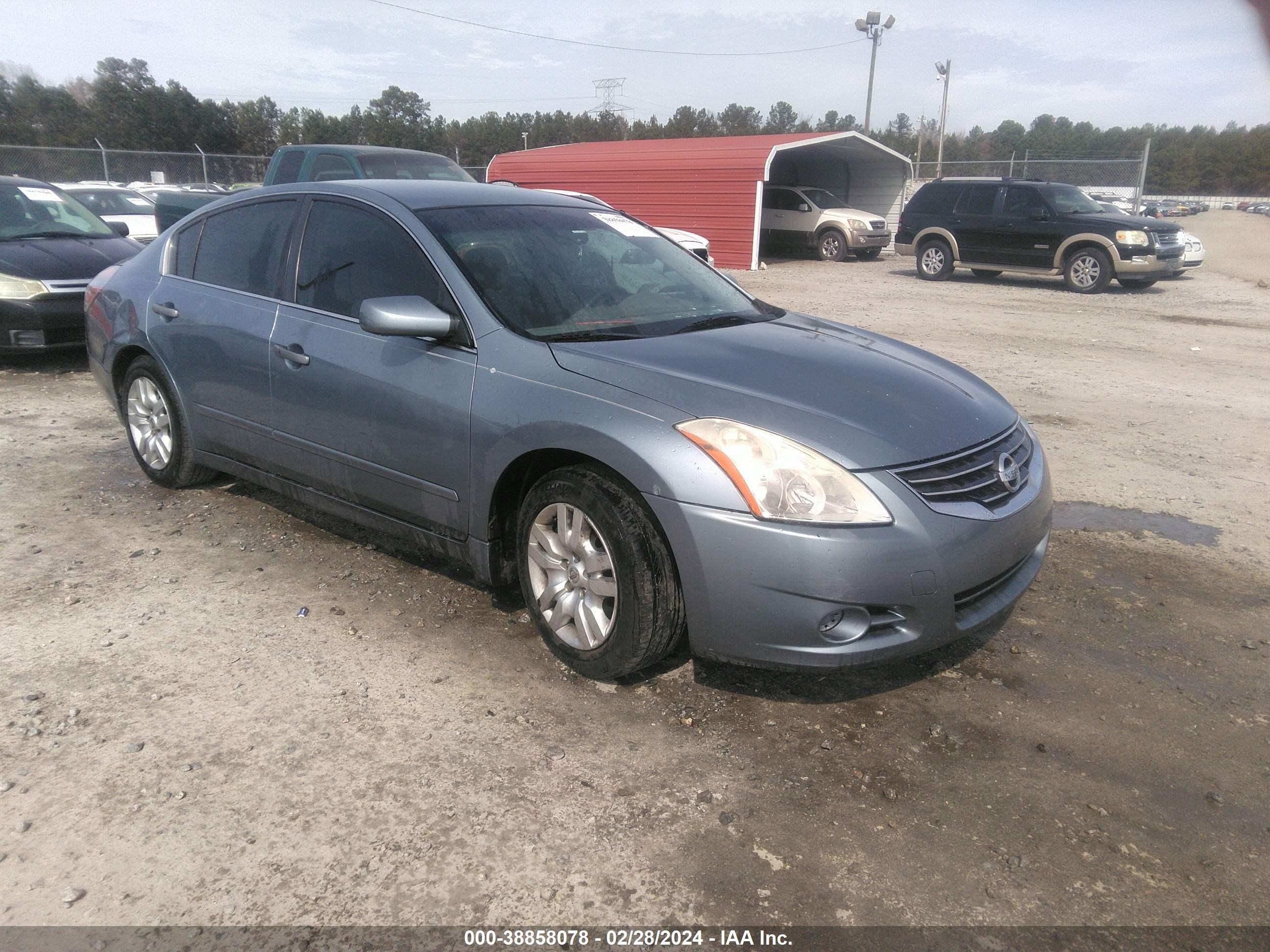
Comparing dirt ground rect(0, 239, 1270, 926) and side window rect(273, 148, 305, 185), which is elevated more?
side window rect(273, 148, 305, 185)

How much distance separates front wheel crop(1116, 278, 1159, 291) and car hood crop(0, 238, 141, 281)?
15228mm

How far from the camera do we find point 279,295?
4219 mm

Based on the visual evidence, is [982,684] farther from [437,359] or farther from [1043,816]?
[437,359]

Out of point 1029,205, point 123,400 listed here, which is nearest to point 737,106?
point 1029,205

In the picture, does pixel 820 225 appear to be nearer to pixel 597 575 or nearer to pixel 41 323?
pixel 41 323

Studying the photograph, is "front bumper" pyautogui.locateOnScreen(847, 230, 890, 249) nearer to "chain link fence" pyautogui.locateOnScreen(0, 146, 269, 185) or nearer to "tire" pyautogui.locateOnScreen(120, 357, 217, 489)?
"chain link fence" pyautogui.locateOnScreen(0, 146, 269, 185)

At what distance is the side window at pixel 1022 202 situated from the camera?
655 inches

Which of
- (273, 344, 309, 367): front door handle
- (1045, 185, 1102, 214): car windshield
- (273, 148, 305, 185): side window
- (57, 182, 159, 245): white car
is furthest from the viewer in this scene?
(1045, 185, 1102, 214): car windshield

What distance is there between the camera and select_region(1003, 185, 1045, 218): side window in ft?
54.6

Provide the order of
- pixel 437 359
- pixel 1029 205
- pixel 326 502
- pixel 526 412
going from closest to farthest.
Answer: pixel 526 412 → pixel 437 359 → pixel 326 502 → pixel 1029 205

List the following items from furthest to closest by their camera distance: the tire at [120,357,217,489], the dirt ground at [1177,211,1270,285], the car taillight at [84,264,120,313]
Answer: the dirt ground at [1177,211,1270,285], the car taillight at [84,264,120,313], the tire at [120,357,217,489]

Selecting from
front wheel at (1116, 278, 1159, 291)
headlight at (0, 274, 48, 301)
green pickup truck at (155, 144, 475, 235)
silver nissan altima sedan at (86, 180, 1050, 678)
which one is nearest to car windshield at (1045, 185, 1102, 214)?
front wheel at (1116, 278, 1159, 291)

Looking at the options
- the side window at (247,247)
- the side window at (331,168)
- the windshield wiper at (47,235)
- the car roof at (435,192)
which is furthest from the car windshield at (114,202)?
the car roof at (435,192)

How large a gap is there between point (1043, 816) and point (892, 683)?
0.80 m
